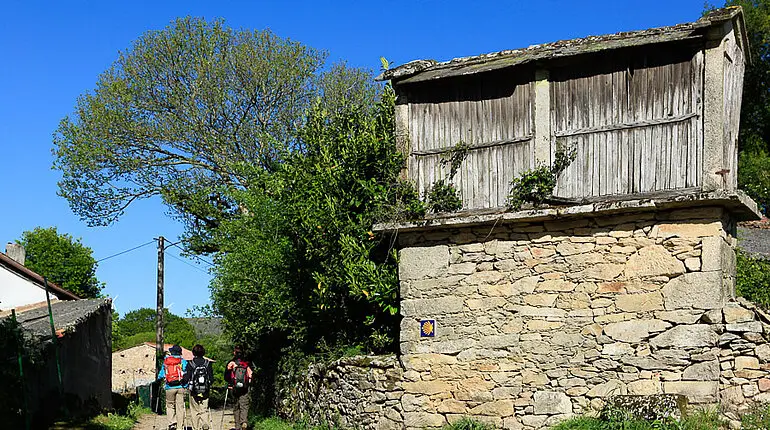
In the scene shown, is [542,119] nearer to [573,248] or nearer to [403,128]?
[573,248]

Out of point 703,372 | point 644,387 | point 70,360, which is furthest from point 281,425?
point 703,372

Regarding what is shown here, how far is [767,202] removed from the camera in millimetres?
25484

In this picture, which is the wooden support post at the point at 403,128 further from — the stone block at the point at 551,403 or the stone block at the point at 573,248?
the stone block at the point at 551,403

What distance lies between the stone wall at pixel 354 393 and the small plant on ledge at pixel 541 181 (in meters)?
3.11

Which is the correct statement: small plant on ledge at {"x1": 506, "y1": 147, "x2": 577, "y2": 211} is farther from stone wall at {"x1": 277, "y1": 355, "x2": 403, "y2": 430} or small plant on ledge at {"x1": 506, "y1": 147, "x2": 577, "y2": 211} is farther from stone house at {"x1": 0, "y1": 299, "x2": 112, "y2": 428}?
stone house at {"x1": 0, "y1": 299, "x2": 112, "y2": 428}

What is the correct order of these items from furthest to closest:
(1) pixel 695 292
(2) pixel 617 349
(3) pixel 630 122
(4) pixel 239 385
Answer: (4) pixel 239 385
(3) pixel 630 122
(2) pixel 617 349
(1) pixel 695 292

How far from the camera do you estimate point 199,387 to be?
42.4 feet

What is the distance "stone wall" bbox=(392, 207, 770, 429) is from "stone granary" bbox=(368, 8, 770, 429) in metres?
0.02

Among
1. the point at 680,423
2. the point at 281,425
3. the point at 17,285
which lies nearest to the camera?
the point at 680,423

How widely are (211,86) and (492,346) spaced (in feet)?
62.9

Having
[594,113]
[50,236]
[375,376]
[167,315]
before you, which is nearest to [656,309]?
[594,113]

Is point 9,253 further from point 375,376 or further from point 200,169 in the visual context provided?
point 375,376

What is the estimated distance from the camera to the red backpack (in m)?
13.1

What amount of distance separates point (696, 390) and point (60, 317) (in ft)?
45.1
